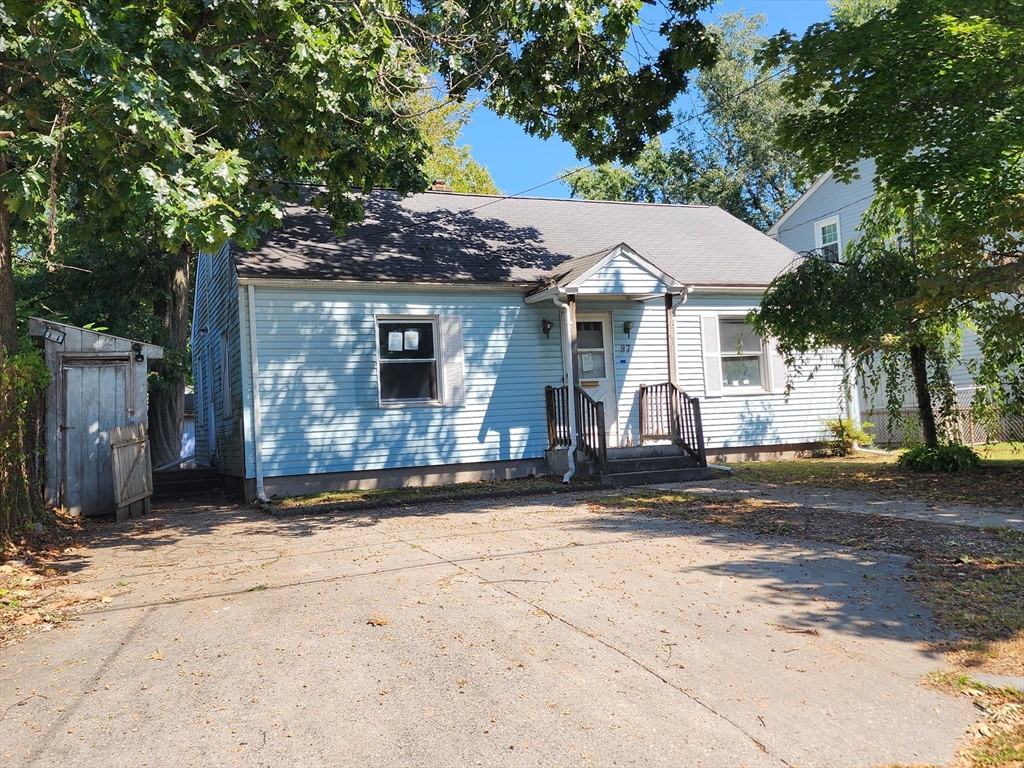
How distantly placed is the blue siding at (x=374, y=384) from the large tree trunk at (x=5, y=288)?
4.01m

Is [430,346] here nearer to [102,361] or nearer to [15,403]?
[102,361]

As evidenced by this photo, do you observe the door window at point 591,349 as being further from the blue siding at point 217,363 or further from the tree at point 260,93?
the blue siding at point 217,363

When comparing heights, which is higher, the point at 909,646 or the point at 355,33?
the point at 355,33

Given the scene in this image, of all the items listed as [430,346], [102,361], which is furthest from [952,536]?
[102,361]

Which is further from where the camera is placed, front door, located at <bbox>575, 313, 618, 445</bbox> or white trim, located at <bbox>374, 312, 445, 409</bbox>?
front door, located at <bbox>575, 313, 618, 445</bbox>

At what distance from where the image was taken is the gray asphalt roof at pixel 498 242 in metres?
12.9

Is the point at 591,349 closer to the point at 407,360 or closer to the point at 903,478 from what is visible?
the point at 407,360

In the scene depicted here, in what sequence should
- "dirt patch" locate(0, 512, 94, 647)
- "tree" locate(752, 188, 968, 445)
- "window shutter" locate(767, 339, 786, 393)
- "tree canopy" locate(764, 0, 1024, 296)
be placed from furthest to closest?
"window shutter" locate(767, 339, 786, 393) → "tree" locate(752, 188, 968, 445) → "tree canopy" locate(764, 0, 1024, 296) → "dirt patch" locate(0, 512, 94, 647)

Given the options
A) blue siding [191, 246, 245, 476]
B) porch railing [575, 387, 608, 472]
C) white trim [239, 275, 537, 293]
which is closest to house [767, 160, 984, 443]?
porch railing [575, 387, 608, 472]

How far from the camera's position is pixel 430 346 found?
1327 centimetres

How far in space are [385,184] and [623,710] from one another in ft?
32.0

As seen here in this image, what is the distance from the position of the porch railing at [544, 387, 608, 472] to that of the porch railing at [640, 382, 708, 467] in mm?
1355

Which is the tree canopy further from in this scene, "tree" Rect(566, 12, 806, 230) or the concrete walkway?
"tree" Rect(566, 12, 806, 230)

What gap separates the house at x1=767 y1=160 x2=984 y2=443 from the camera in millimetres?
21156
